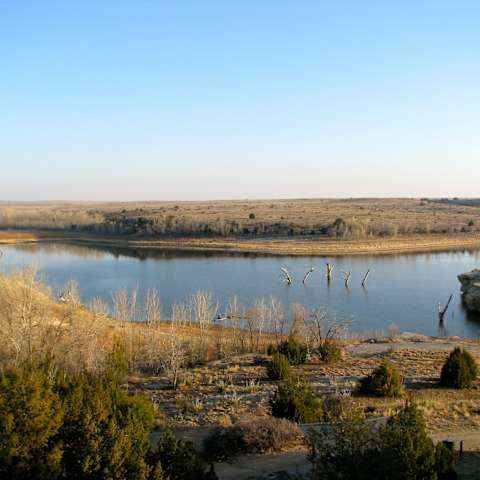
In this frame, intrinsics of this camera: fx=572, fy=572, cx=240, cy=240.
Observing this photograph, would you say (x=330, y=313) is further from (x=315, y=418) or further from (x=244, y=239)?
(x=244, y=239)

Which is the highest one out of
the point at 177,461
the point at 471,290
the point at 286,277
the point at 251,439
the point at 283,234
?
the point at 283,234

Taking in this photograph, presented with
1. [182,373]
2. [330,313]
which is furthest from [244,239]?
[182,373]

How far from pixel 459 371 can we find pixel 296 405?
5.10 meters

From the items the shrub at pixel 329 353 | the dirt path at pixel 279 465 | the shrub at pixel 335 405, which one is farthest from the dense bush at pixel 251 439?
the shrub at pixel 329 353

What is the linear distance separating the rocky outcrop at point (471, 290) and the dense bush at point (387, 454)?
88.6 ft

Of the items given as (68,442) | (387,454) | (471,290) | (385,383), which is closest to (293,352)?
(385,383)

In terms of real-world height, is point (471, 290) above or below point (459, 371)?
below

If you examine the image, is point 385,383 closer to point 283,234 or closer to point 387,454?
point 387,454

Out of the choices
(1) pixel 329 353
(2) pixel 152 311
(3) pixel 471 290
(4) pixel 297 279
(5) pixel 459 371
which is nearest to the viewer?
(5) pixel 459 371

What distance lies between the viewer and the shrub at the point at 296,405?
10.8 meters

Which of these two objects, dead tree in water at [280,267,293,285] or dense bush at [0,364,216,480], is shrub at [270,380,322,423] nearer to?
dense bush at [0,364,216,480]

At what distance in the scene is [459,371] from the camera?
13.7m

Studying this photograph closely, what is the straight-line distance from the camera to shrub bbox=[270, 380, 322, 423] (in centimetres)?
1083

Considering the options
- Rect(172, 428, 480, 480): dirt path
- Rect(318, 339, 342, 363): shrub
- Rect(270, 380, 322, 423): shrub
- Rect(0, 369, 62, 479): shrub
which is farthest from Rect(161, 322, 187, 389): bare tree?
Rect(0, 369, 62, 479): shrub
